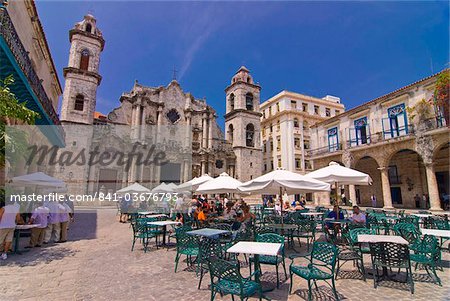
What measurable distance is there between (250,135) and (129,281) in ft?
99.9

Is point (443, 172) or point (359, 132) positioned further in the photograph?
point (359, 132)

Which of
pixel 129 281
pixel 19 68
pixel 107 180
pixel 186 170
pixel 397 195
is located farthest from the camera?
pixel 186 170

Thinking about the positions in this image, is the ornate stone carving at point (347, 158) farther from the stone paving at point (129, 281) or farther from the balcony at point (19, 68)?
the balcony at point (19, 68)

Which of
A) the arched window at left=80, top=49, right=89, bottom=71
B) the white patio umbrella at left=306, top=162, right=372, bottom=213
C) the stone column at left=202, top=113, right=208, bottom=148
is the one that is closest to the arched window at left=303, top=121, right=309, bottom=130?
the stone column at left=202, top=113, right=208, bottom=148

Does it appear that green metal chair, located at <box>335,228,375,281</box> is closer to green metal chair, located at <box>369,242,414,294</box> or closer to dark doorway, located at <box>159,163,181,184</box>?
green metal chair, located at <box>369,242,414,294</box>

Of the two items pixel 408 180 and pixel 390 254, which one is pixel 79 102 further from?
pixel 408 180

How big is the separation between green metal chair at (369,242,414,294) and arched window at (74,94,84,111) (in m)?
28.2

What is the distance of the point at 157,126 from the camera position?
31.2 metres

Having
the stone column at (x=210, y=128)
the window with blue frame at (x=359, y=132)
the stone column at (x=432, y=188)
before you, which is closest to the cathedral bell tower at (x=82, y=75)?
the stone column at (x=210, y=128)

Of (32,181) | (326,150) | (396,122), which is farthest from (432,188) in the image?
(32,181)

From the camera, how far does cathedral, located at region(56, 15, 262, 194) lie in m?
25.2

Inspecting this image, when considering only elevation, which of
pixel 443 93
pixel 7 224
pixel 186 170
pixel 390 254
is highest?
pixel 443 93

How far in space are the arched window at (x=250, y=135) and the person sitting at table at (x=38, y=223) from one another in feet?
91.6

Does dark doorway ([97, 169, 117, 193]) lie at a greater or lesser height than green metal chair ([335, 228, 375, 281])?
greater
